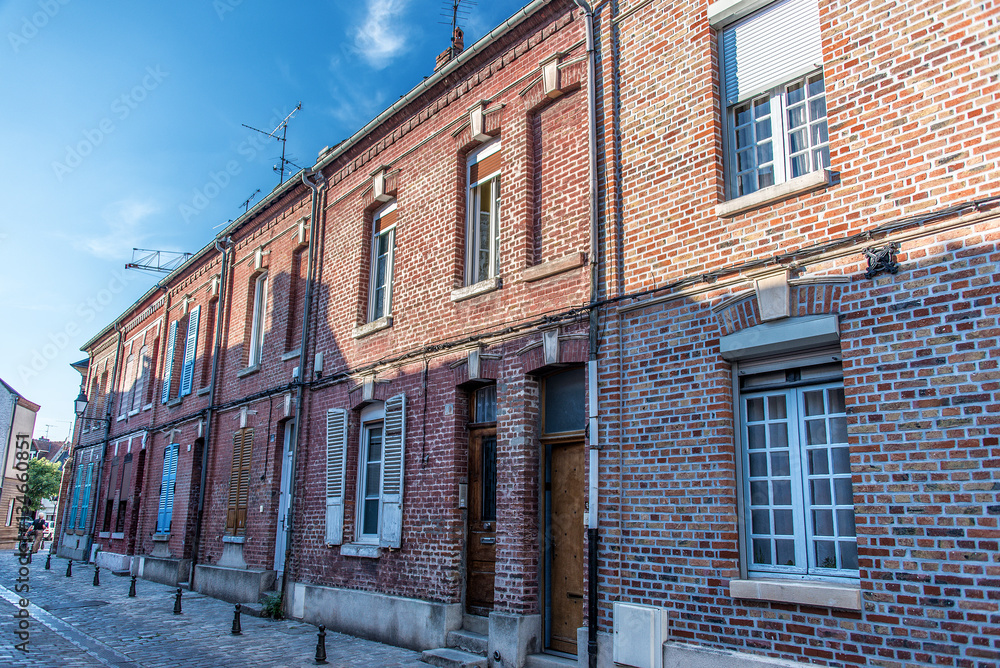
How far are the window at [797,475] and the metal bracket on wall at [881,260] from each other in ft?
2.83

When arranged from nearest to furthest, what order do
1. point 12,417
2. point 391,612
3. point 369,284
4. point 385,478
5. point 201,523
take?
point 391,612
point 385,478
point 369,284
point 201,523
point 12,417

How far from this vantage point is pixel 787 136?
6742mm

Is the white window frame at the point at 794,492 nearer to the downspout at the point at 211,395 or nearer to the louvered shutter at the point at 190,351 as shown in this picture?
the downspout at the point at 211,395

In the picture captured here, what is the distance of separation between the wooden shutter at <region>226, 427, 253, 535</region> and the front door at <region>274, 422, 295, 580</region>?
1.29 meters

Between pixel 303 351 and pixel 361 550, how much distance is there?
4.26 m

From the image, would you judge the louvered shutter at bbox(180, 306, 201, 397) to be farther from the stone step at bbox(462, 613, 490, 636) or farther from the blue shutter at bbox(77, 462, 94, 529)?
the stone step at bbox(462, 613, 490, 636)

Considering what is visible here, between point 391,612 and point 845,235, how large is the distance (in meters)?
7.48

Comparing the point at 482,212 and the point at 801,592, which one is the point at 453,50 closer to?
the point at 482,212

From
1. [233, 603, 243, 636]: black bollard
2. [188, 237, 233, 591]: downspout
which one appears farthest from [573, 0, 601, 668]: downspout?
[188, 237, 233, 591]: downspout

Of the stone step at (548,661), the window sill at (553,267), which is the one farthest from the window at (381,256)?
the stone step at (548,661)

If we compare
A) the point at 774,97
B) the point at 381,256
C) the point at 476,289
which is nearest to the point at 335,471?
the point at 381,256

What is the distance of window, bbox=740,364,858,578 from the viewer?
583 cm

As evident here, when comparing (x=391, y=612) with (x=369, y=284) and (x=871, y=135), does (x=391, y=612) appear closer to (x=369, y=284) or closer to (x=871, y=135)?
(x=369, y=284)

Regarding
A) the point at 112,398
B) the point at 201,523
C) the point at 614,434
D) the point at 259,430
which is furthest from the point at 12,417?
the point at 614,434
